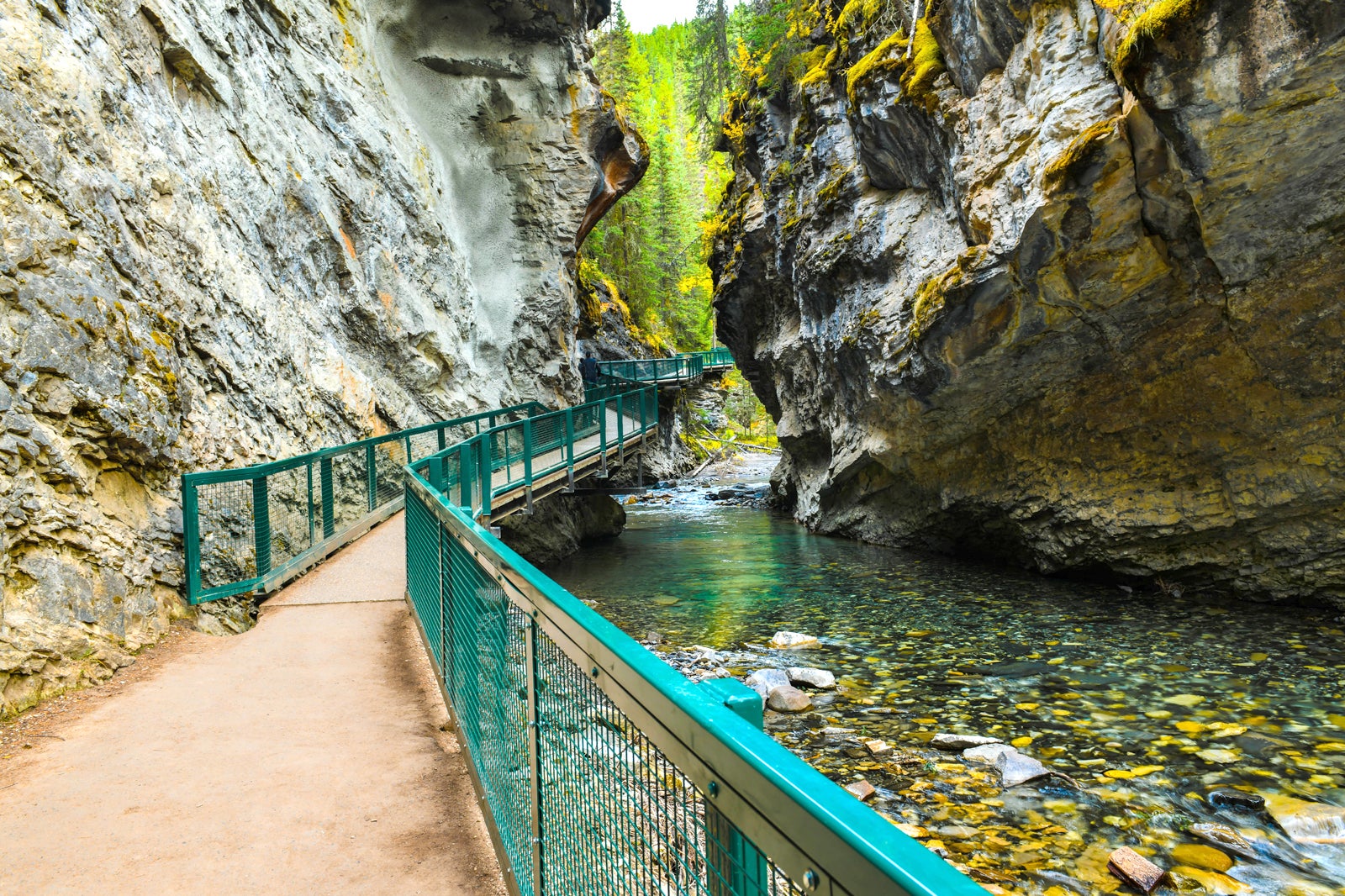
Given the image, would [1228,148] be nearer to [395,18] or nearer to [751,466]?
[395,18]

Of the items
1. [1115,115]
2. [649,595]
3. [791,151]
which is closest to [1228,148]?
[1115,115]

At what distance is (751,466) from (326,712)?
35.4 m

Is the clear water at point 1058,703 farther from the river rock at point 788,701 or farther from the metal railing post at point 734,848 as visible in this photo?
the metal railing post at point 734,848

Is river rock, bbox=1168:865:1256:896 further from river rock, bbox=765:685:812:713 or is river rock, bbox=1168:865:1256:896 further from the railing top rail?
the railing top rail

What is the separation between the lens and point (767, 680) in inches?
296

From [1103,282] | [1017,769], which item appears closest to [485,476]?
[1017,769]

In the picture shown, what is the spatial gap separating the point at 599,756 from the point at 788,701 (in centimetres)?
534

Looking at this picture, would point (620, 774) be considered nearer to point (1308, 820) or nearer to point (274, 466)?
A: point (1308, 820)

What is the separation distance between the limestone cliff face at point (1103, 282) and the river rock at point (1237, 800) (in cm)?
618

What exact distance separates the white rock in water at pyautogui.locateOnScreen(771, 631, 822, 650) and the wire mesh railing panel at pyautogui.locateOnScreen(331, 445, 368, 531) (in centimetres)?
598

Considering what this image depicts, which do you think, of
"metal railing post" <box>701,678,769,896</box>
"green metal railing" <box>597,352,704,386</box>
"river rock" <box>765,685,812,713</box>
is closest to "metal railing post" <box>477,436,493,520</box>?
"river rock" <box>765,685,812,713</box>

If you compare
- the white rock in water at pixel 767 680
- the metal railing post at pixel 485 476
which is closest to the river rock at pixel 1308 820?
the white rock in water at pixel 767 680

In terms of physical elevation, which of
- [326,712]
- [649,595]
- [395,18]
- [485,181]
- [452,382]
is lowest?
[649,595]

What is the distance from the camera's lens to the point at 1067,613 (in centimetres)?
998
